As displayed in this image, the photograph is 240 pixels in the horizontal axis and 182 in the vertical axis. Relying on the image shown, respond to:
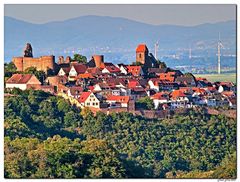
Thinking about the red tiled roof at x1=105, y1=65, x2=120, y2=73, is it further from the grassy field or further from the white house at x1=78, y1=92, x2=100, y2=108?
the white house at x1=78, y1=92, x2=100, y2=108

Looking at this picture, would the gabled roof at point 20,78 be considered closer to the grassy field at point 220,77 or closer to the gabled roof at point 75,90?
the gabled roof at point 75,90

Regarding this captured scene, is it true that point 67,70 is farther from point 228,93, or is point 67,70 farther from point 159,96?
point 228,93

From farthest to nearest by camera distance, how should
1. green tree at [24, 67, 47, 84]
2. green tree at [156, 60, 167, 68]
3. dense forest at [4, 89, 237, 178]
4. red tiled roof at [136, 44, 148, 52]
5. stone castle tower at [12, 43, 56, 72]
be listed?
green tree at [156, 60, 167, 68] < red tiled roof at [136, 44, 148, 52] < stone castle tower at [12, 43, 56, 72] < green tree at [24, 67, 47, 84] < dense forest at [4, 89, 237, 178]

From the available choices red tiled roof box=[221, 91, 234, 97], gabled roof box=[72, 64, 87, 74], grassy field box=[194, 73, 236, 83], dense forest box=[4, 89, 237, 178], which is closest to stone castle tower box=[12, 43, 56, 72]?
gabled roof box=[72, 64, 87, 74]

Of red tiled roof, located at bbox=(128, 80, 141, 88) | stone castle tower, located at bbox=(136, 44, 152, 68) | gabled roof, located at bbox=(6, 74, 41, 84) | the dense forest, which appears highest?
stone castle tower, located at bbox=(136, 44, 152, 68)

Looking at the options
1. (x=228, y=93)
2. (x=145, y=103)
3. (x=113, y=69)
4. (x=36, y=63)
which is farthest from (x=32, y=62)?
(x=228, y=93)

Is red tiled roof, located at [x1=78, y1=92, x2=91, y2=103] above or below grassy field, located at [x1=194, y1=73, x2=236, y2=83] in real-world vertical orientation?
below

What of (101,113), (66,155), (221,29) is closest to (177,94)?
(101,113)
